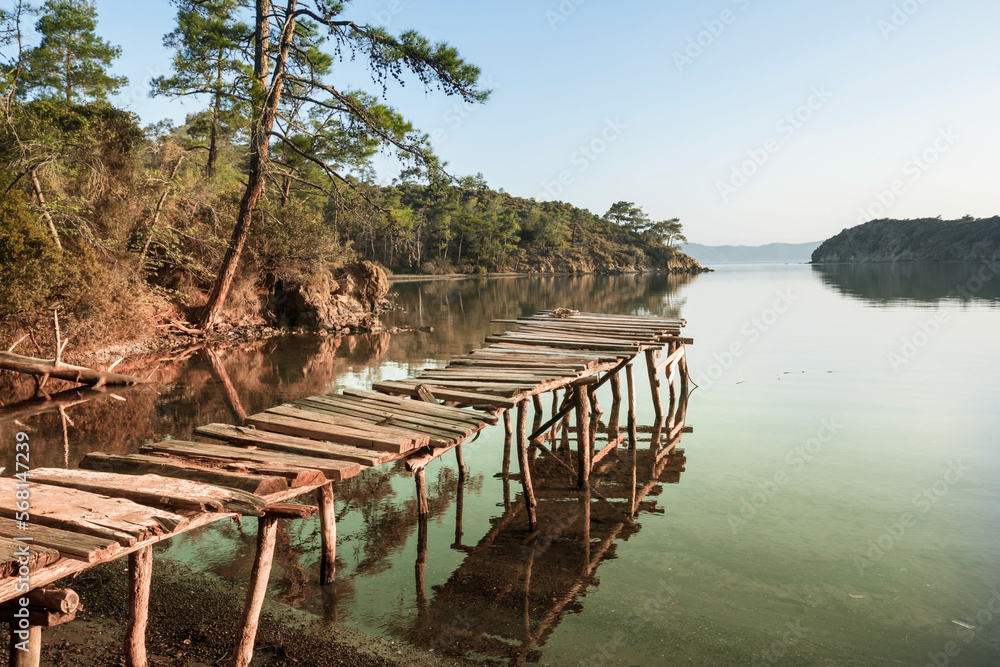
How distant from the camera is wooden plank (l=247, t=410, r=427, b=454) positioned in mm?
5316

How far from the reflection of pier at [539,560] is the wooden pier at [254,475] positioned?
1.20 ft

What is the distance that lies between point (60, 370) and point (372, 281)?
726 inches

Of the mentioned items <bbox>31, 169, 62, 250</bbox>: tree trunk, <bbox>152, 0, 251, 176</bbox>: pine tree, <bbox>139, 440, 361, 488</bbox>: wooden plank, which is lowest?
<bbox>139, 440, 361, 488</bbox>: wooden plank

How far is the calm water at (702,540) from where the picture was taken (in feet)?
19.4

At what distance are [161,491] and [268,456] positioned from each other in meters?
1.16

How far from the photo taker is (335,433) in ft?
18.4

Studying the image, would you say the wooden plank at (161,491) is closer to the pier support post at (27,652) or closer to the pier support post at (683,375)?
the pier support post at (27,652)

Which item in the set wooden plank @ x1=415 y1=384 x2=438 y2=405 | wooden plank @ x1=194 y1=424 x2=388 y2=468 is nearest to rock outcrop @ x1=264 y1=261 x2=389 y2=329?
wooden plank @ x1=415 y1=384 x2=438 y2=405

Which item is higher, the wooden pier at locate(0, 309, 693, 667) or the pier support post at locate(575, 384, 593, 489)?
the wooden pier at locate(0, 309, 693, 667)

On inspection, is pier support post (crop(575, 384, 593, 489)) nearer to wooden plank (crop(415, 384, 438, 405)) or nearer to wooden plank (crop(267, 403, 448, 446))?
wooden plank (crop(415, 384, 438, 405))

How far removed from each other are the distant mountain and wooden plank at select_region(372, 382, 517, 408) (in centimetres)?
13898

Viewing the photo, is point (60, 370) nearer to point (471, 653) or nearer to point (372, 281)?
point (471, 653)

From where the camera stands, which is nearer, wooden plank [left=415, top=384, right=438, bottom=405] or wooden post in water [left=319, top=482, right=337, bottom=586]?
wooden post in water [left=319, top=482, right=337, bottom=586]

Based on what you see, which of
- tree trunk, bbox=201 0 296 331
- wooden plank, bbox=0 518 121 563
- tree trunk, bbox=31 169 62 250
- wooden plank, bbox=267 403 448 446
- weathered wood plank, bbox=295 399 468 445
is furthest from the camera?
tree trunk, bbox=201 0 296 331
